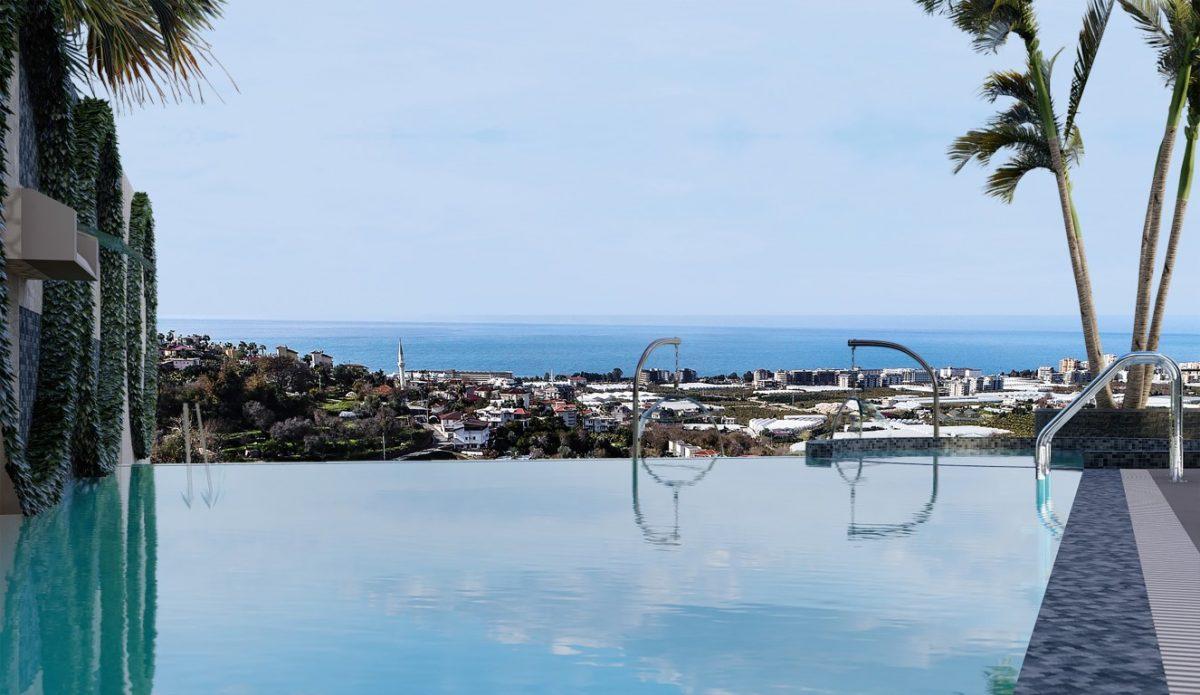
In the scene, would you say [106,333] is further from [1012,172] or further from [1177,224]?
[1177,224]

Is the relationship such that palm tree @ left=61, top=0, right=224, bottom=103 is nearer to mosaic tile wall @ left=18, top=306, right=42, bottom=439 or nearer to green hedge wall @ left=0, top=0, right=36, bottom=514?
green hedge wall @ left=0, top=0, right=36, bottom=514

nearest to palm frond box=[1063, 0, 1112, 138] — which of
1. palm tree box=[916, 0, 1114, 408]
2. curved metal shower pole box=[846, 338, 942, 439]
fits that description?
palm tree box=[916, 0, 1114, 408]

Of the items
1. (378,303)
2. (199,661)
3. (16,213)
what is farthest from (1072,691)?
(378,303)

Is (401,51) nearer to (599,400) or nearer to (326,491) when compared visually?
(599,400)

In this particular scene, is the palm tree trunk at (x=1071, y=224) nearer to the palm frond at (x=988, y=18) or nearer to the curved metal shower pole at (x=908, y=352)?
the palm frond at (x=988, y=18)

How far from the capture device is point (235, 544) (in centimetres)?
684

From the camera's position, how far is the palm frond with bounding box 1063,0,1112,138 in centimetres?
1448

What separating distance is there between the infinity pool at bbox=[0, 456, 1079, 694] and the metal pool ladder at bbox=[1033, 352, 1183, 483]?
374 millimetres

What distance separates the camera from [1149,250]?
1410cm

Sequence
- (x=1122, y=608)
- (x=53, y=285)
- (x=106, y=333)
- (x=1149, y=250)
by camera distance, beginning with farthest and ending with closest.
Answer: (x=1149, y=250) → (x=106, y=333) → (x=53, y=285) → (x=1122, y=608)

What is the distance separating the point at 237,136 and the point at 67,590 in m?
27.5

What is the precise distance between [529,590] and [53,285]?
5571 millimetres

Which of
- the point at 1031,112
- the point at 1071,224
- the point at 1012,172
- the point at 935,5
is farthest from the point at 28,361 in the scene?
the point at 1012,172

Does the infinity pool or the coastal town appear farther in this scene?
the coastal town
